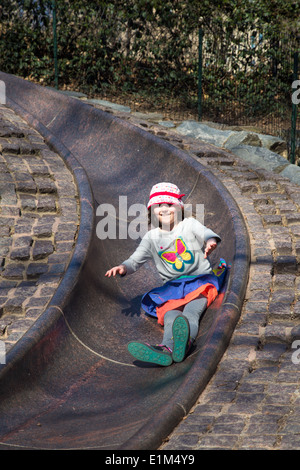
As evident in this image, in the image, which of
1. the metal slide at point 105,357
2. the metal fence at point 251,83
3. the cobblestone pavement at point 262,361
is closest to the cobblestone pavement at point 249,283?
the cobblestone pavement at point 262,361

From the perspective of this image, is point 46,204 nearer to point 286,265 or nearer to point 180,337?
point 286,265

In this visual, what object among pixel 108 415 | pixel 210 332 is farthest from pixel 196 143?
pixel 108 415

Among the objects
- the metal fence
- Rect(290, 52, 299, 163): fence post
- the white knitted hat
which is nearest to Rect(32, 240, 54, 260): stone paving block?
the white knitted hat

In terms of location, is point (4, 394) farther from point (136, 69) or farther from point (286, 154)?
point (136, 69)

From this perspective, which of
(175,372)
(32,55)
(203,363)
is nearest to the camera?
(203,363)

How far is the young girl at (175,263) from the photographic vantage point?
452 centimetres

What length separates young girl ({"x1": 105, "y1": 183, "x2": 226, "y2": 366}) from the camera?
14.8 ft

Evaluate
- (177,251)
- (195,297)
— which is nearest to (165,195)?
(177,251)

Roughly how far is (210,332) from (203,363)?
520 mm

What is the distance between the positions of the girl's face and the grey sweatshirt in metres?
0.05

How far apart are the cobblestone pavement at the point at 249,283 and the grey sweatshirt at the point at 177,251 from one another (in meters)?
0.44

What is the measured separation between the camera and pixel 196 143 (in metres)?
8.57

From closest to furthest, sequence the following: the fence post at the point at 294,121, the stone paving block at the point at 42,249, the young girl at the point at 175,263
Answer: the young girl at the point at 175,263 → the stone paving block at the point at 42,249 → the fence post at the point at 294,121

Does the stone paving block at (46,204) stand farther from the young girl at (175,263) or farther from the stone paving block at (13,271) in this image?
the young girl at (175,263)
